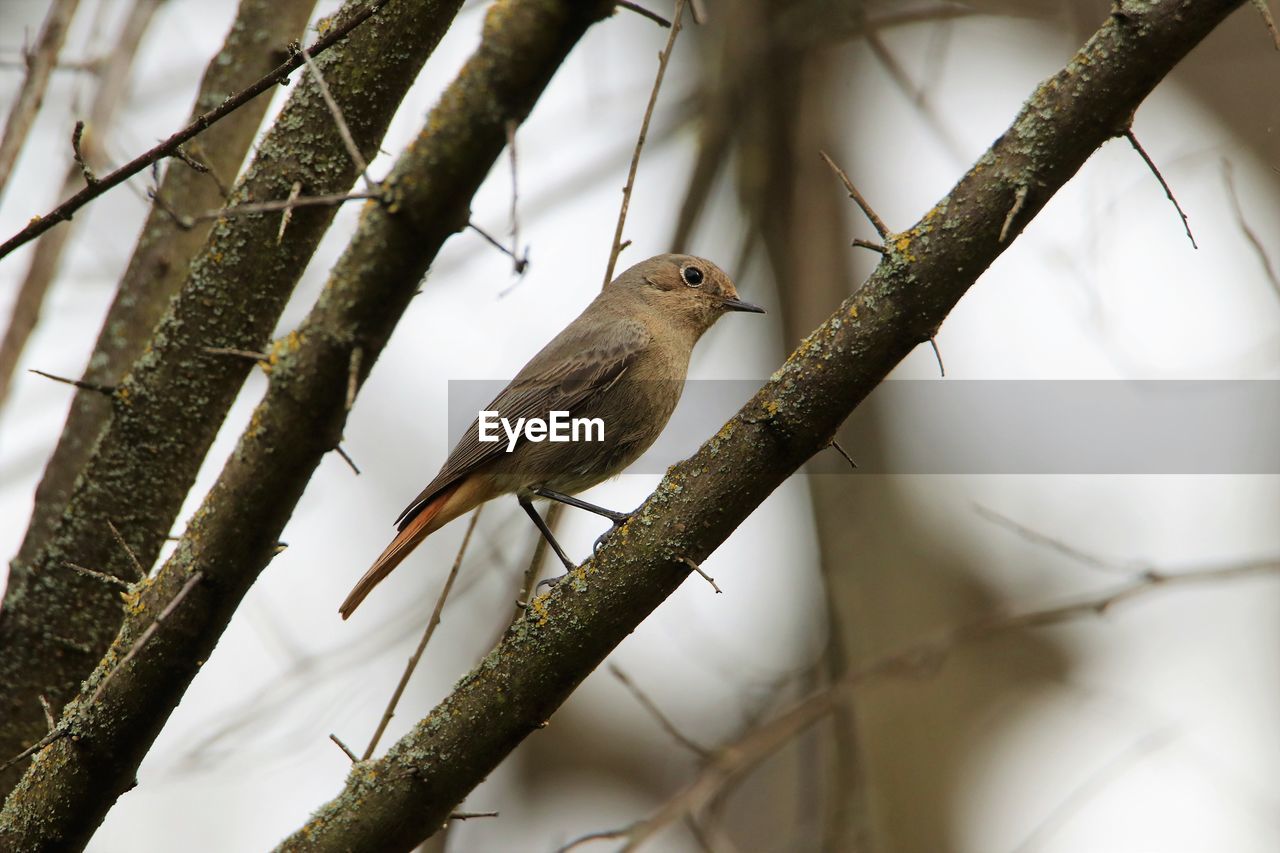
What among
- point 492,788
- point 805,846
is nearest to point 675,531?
point 805,846

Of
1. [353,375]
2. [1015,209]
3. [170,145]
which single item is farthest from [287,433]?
[1015,209]

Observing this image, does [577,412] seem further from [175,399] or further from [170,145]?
[170,145]

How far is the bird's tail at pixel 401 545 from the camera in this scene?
3.94 metres

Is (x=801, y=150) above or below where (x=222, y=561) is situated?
above

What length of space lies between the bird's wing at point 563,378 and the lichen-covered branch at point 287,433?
1.72 metres

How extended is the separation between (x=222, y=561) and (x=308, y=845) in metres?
0.79

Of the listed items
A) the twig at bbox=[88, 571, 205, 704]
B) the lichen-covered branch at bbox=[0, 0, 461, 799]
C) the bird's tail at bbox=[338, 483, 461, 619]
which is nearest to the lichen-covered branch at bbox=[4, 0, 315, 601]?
the lichen-covered branch at bbox=[0, 0, 461, 799]

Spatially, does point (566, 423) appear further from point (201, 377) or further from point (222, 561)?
point (222, 561)

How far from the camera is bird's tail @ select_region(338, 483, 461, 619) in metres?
3.94

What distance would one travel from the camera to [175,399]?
3705mm

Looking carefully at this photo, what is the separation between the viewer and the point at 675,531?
279 centimetres

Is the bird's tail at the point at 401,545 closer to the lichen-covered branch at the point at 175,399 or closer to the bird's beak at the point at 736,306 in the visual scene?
the lichen-covered branch at the point at 175,399

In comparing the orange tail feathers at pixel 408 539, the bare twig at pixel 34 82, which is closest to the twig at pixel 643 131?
the orange tail feathers at pixel 408 539

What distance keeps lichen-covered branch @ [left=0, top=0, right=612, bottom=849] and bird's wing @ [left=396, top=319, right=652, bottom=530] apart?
1.72 meters
